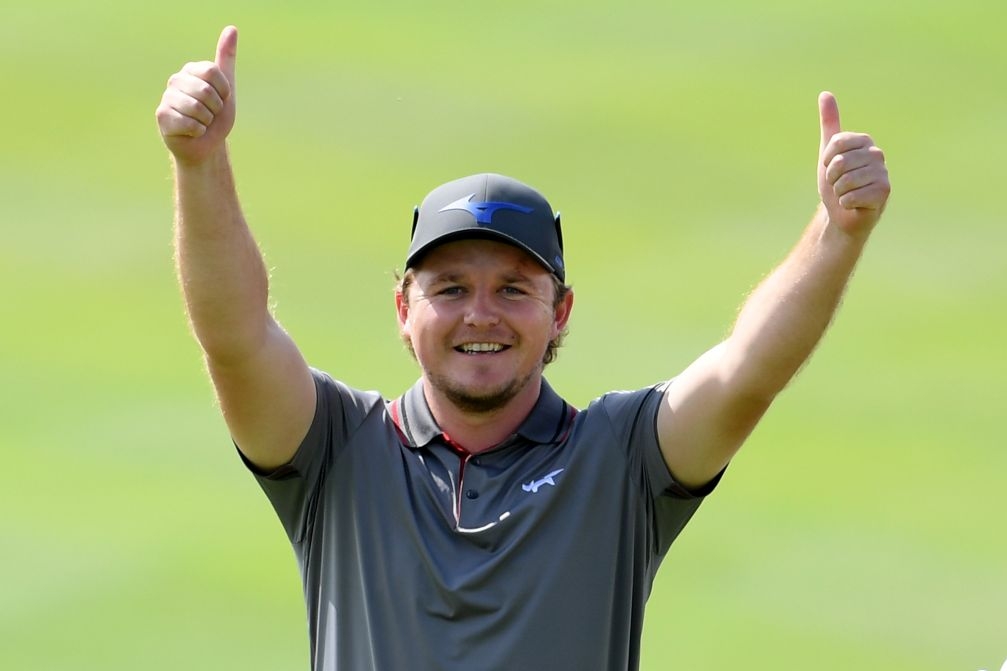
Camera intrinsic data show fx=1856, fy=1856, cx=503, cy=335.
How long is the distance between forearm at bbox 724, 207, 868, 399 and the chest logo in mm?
369

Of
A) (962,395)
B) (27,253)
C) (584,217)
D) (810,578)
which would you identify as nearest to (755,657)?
(810,578)

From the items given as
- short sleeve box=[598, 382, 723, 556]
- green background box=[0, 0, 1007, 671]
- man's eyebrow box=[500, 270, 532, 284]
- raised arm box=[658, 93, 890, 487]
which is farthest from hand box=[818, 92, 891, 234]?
green background box=[0, 0, 1007, 671]

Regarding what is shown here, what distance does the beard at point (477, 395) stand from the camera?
331 cm

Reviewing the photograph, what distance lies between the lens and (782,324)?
10.3ft

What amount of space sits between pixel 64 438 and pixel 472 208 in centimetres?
310

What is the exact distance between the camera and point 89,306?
6543 millimetres

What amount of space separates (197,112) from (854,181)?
1.07 m

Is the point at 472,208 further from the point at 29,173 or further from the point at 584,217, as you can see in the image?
the point at 29,173

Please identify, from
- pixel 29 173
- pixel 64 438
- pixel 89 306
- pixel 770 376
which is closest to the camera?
pixel 770 376

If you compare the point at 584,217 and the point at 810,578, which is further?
the point at 584,217

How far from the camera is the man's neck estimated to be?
3375mm

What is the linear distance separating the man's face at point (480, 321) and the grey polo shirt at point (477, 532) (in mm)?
97

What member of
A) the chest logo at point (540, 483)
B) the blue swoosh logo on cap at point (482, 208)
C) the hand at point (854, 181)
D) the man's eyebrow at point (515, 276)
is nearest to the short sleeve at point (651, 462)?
the chest logo at point (540, 483)

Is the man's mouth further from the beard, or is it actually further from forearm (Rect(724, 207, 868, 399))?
forearm (Rect(724, 207, 868, 399))
